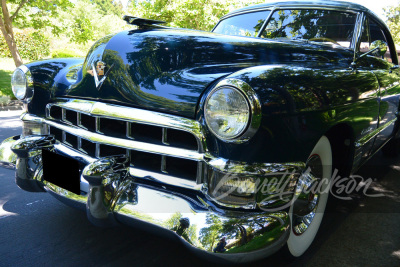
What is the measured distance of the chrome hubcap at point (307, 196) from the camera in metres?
1.78

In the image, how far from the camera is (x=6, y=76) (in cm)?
1481

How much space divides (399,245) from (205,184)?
156 centimetres

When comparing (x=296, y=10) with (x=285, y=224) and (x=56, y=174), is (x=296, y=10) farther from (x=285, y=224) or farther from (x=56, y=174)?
(x=56, y=174)

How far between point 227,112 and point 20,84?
186 centimetres

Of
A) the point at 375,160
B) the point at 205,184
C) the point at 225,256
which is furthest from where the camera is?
the point at 375,160

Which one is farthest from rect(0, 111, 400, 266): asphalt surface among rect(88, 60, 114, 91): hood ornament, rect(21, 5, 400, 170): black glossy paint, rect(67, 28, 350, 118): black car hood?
rect(88, 60, 114, 91): hood ornament

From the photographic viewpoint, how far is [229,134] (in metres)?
1.51

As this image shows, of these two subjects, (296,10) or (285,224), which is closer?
(285,224)

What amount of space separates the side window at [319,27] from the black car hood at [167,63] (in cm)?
54

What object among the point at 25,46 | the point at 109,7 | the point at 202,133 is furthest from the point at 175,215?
the point at 109,7

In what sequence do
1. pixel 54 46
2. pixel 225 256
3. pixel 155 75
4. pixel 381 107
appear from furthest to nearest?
pixel 54 46, pixel 381 107, pixel 155 75, pixel 225 256

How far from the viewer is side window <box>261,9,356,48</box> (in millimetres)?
2787

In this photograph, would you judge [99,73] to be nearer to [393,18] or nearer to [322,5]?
[322,5]

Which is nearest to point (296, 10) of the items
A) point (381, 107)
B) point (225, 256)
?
point (381, 107)
